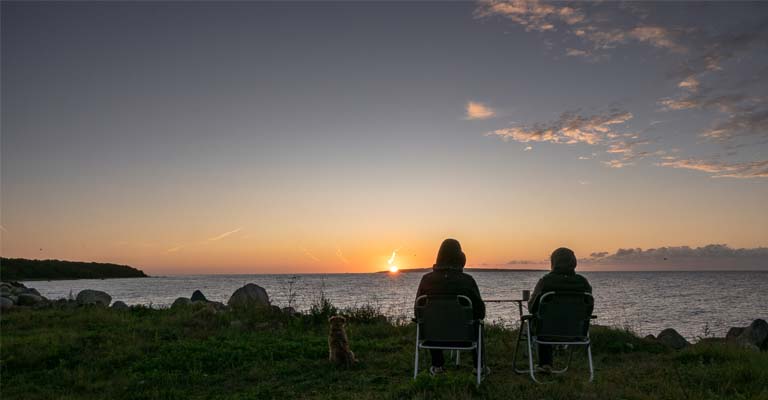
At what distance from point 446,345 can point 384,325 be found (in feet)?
18.2

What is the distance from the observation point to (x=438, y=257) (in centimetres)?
666

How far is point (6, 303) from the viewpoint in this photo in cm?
1655

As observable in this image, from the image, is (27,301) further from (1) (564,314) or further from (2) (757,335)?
(2) (757,335)

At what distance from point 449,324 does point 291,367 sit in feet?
10.0

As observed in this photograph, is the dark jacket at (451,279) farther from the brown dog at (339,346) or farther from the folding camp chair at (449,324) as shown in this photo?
the brown dog at (339,346)

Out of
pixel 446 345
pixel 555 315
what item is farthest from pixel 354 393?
pixel 555 315

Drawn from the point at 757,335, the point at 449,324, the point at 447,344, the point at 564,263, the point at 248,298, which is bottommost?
the point at 757,335

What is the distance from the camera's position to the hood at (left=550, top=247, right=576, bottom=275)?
675 cm

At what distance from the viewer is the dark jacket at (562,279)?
6.60m

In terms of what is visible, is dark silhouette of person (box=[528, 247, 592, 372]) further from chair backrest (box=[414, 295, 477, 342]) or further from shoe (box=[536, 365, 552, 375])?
chair backrest (box=[414, 295, 477, 342])

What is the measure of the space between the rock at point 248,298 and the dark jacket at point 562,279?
9444 millimetres

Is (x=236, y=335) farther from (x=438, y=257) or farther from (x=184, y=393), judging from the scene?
(x=438, y=257)

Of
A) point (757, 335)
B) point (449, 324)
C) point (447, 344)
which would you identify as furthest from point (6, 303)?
point (757, 335)

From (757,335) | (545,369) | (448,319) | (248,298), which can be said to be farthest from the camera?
(248,298)
